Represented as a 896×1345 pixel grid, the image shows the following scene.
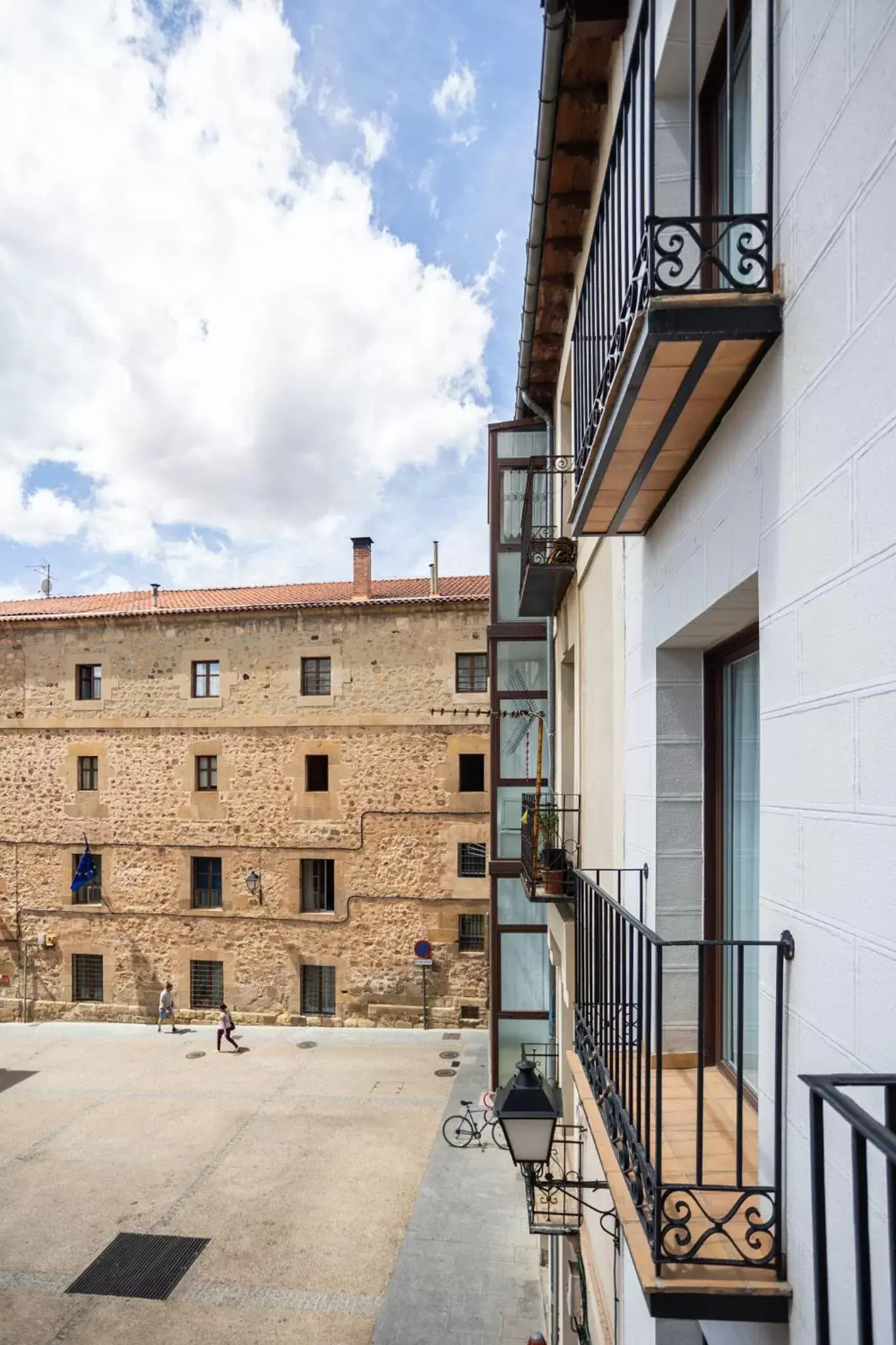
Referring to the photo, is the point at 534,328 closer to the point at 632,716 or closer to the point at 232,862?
the point at 632,716

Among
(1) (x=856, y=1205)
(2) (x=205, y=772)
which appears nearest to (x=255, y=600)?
(2) (x=205, y=772)

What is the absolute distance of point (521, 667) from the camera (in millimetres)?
11570

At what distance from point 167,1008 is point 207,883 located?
3.06m

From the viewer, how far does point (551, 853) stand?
7043 millimetres

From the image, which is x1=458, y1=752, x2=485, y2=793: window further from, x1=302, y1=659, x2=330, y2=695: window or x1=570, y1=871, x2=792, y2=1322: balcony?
x1=570, y1=871, x2=792, y2=1322: balcony

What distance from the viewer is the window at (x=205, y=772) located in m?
20.5

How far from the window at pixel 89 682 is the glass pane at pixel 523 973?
45.7ft

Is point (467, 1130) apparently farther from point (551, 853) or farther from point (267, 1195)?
point (551, 853)

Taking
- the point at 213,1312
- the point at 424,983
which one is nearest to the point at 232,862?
the point at 424,983

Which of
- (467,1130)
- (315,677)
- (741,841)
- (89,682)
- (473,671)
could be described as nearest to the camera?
(741,841)

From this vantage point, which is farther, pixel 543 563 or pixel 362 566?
pixel 362 566

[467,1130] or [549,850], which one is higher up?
[549,850]

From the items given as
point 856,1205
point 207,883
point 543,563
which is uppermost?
point 543,563

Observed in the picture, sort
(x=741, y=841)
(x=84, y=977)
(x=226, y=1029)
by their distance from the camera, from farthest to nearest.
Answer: (x=84, y=977)
(x=226, y=1029)
(x=741, y=841)
